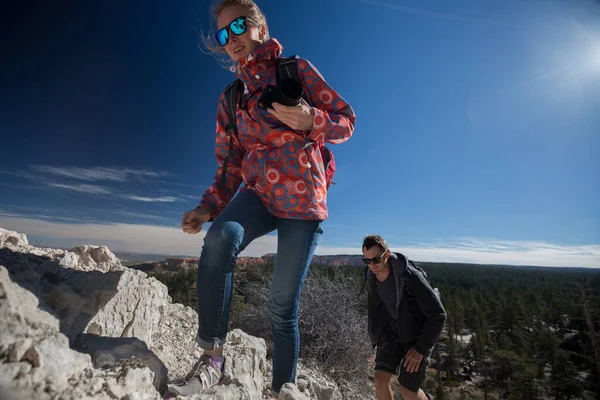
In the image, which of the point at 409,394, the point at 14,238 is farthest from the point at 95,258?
the point at 409,394

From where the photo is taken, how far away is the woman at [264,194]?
1374mm

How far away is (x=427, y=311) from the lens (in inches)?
113

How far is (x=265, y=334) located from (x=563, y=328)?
5379cm

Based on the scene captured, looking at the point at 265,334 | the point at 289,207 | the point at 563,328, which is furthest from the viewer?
the point at 563,328

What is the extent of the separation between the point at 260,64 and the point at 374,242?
2.26 metres

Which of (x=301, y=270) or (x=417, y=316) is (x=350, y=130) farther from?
(x=417, y=316)

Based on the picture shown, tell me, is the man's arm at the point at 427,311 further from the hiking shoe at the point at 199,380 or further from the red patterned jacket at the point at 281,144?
the hiking shoe at the point at 199,380

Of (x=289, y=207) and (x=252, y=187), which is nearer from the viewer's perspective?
(x=289, y=207)

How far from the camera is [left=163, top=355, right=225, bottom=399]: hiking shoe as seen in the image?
1.19 metres

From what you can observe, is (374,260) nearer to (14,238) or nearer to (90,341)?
(90,341)

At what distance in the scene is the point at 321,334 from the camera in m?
5.94

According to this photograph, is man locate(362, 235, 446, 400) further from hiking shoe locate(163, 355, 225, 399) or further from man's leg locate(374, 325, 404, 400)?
hiking shoe locate(163, 355, 225, 399)

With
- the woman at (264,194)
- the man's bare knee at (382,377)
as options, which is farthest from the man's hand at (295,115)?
the man's bare knee at (382,377)

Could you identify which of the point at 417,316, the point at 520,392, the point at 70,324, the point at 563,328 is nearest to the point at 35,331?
the point at 70,324
